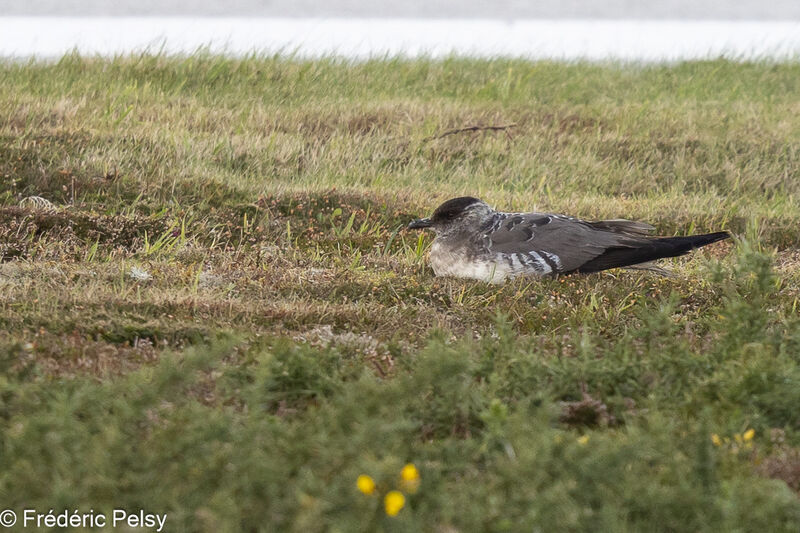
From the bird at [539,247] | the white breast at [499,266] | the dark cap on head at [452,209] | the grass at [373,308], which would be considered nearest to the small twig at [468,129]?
the grass at [373,308]

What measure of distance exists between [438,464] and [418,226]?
12.6 ft

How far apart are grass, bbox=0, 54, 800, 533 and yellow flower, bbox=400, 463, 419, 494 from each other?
0.03 metres

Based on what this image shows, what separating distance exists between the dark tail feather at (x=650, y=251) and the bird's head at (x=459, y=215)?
881mm

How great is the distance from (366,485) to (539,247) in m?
3.99

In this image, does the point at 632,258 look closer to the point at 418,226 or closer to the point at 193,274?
the point at 418,226

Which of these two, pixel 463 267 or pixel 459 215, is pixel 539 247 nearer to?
pixel 463 267

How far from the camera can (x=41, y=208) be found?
7992mm

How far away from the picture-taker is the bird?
683 centimetres

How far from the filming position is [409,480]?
10.9ft

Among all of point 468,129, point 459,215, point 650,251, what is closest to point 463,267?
point 459,215

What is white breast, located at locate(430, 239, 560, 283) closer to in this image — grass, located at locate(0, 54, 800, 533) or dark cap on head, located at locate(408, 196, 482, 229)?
grass, located at locate(0, 54, 800, 533)

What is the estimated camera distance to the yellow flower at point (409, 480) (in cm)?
329

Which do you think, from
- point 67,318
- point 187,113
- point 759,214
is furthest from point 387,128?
point 67,318

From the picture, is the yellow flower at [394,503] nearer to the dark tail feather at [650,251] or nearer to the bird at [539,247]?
the bird at [539,247]
